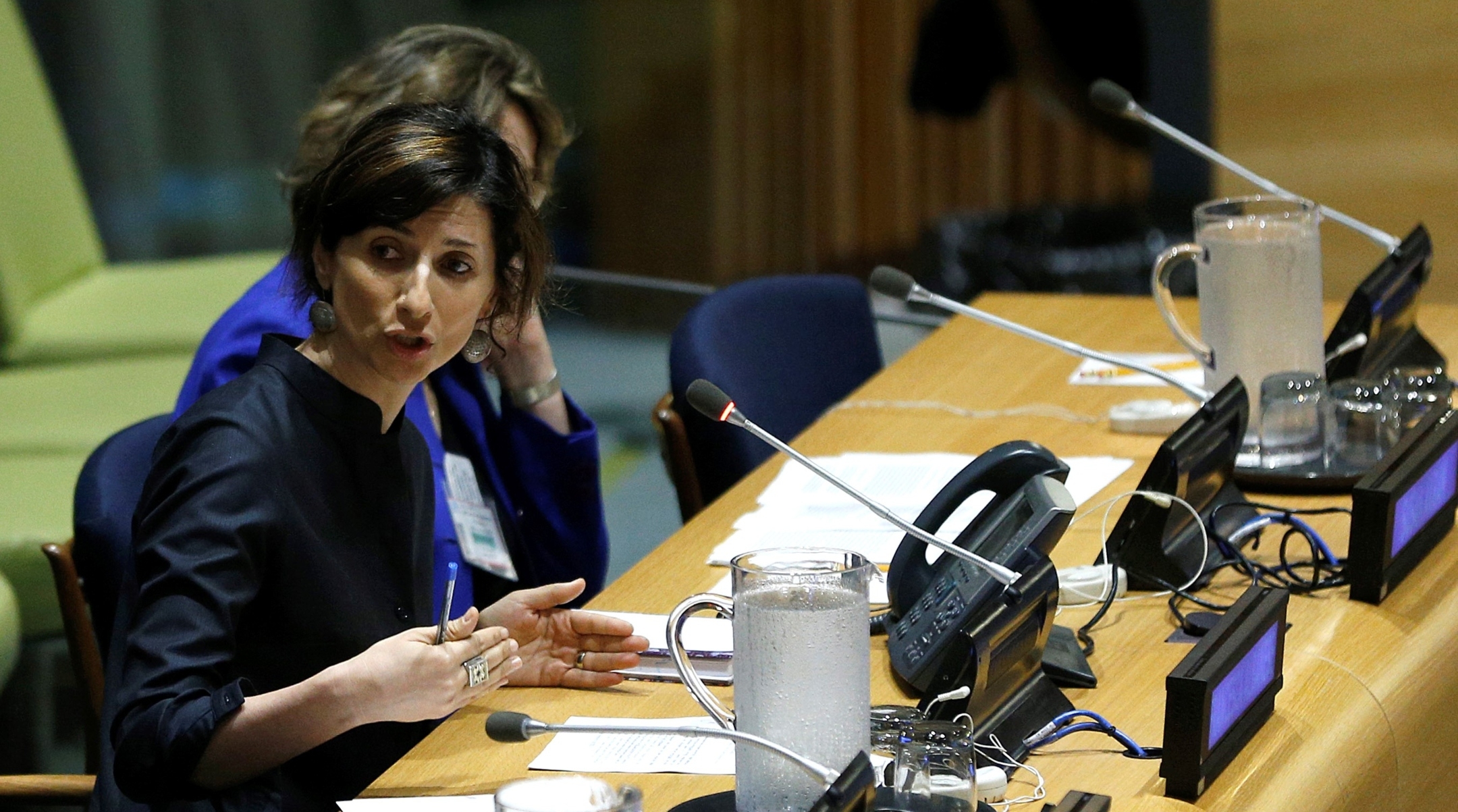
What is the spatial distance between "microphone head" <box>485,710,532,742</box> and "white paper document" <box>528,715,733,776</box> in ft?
0.54

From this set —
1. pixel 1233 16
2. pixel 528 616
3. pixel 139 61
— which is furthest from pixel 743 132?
pixel 528 616

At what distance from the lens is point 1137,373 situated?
247 cm

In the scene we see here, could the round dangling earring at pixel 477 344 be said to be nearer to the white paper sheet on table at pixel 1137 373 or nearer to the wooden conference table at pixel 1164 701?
the wooden conference table at pixel 1164 701

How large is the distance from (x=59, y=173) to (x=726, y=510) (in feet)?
7.42

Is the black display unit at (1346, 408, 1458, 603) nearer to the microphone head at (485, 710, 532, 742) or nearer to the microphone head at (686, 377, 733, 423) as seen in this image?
the microphone head at (686, 377, 733, 423)

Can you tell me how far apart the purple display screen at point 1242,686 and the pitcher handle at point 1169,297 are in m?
0.73

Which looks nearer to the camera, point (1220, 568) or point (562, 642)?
point (562, 642)

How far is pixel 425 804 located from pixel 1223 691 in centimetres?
59

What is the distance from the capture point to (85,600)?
1802mm

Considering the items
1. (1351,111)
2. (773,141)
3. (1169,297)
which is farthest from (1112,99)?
(773,141)

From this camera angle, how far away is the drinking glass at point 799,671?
1129mm

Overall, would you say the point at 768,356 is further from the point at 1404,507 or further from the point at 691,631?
the point at 1404,507

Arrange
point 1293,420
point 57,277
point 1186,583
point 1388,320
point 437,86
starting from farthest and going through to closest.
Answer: point 57,277 < point 1388,320 < point 437,86 < point 1293,420 < point 1186,583

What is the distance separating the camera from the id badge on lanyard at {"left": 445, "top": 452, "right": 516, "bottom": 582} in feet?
6.79
